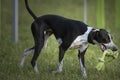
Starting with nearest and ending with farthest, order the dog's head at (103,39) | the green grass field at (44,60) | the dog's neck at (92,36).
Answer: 1. the dog's head at (103,39)
2. the dog's neck at (92,36)
3. the green grass field at (44,60)

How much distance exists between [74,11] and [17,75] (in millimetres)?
10707

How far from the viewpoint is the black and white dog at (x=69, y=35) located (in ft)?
22.9

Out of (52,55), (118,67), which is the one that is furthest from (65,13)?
(118,67)

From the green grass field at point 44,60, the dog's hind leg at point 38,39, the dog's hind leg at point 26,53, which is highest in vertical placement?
the dog's hind leg at point 38,39

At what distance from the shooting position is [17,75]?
7168mm

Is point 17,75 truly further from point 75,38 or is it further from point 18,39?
point 18,39

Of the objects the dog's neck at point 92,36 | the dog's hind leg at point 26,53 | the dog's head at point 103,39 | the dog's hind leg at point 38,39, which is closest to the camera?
the dog's head at point 103,39

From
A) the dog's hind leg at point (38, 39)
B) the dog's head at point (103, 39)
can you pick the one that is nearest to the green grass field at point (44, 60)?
the dog's hind leg at point (38, 39)

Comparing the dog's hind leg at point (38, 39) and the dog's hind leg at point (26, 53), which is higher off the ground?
the dog's hind leg at point (38, 39)

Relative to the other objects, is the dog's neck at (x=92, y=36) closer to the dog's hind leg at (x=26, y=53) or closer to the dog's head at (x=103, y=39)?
the dog's head at (x=103, y=39)

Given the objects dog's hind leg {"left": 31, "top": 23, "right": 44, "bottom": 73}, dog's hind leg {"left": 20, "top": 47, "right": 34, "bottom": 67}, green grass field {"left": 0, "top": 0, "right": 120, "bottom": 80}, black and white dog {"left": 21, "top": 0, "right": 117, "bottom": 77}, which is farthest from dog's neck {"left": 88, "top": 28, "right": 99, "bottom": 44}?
dog's hind leg {"left": 20, "top": 47, "right": 34, "bottom": 67}

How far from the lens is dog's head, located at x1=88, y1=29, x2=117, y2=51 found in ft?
22.7

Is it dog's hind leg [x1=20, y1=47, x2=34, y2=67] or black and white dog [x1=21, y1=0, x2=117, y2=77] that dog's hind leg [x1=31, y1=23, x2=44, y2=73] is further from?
dog's hind leg [x1=20, y1=47, x2=34, y2=67]

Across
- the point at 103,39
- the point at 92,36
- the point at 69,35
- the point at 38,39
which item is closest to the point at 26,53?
the point at 38,39
